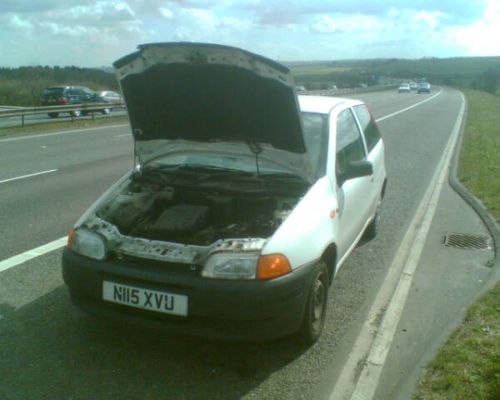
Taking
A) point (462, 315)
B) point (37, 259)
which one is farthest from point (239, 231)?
point (37, 259)

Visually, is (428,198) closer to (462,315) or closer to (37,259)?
(462,315)

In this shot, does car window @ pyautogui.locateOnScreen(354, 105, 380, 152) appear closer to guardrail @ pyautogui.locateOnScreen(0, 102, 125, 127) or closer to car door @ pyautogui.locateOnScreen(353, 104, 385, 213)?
car door @ pyautogui.locateOnScreen(353, 104, 385, 213)

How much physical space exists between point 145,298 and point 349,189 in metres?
2.18

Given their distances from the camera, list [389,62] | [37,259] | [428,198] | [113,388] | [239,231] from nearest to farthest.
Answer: [113,388], [239,231], [37,259], [428,198], [389,62]

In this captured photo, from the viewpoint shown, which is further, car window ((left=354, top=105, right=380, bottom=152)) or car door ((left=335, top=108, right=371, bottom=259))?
car window ((left=354, top=105, right=380, bottom=152))

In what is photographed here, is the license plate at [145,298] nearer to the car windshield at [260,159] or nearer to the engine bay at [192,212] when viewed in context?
the engine bay at [192,212]

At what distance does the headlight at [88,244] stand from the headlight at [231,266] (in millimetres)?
766

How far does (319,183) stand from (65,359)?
220 cm

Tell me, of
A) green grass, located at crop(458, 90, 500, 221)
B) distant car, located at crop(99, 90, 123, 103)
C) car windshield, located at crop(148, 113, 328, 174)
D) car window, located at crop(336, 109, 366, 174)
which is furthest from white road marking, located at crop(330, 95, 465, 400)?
distant car, located at crop(99, 90, 123, 103)

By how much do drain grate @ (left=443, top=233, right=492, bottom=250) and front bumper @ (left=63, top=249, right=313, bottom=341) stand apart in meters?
3.66

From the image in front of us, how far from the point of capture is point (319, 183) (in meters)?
4.27

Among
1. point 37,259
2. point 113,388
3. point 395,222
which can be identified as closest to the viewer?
point 113,388

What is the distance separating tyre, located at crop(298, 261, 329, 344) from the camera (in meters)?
3.78

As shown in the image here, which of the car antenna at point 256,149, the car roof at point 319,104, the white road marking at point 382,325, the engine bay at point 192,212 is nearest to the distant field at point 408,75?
the white road marking at point 382,325
